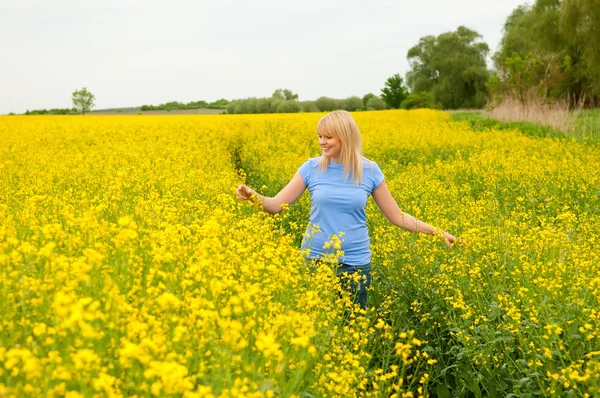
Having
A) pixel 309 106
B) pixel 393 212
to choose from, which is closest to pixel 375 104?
pixel 309 106

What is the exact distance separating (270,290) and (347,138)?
5.85ft

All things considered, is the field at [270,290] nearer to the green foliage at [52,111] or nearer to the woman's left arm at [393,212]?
the woman's left arm at [393,212]

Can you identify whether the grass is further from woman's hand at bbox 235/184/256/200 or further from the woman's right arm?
woman's hand at bbox 235/184/256/200

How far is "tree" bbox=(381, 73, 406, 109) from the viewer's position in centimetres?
6625

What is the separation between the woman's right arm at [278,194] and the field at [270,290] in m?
0.17

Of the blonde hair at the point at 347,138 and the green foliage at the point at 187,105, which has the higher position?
the green foliage at the point at 187,105

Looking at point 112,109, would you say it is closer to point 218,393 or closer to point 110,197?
point 110,197

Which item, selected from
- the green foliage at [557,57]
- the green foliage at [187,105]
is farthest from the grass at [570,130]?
the green foliage at [187,105]

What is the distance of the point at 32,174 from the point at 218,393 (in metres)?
6.94

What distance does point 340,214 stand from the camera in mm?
5008

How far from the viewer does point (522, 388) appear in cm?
428

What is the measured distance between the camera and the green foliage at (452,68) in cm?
6059

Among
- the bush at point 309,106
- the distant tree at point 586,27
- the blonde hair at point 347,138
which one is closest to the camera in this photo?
the blonde hair at point 347,138

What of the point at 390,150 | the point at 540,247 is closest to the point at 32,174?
the point at 540,247
